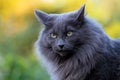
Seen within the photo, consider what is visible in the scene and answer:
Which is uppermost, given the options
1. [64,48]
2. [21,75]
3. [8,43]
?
[8,43]

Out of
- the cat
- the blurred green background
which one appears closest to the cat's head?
the cat

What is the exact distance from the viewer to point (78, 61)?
4.38 metres

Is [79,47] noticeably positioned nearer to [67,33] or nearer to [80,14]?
[67,33]

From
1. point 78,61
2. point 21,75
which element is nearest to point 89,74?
point 78,61

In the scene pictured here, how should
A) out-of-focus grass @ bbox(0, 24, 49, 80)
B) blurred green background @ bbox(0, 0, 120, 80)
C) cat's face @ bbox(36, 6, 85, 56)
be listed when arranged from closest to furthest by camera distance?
cat's face @ bbox(36, 6, 85, 56)
out-of-focus grass @ bbox(0, 24, 49, 80)
blurred green background @ bbox(0, 0, 120, 80)

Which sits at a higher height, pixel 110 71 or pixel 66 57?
pixel 66 57

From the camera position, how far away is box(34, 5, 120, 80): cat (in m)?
4.25

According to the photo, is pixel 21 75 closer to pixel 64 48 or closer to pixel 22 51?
pixel 64 48

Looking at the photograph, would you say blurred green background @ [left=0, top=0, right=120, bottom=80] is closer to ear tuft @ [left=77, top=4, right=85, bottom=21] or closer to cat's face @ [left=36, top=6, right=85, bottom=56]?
cat's face @ [left=36, top=6, right=85, bottom=56]

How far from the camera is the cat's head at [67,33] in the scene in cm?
420

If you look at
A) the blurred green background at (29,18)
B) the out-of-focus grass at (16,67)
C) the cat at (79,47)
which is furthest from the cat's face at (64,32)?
the blurred green background at (29,18)

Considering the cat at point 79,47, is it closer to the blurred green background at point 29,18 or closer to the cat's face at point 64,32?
the cat's face at point 64,32

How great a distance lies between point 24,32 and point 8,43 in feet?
3.04

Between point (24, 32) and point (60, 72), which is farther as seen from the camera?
point (24, 32)
